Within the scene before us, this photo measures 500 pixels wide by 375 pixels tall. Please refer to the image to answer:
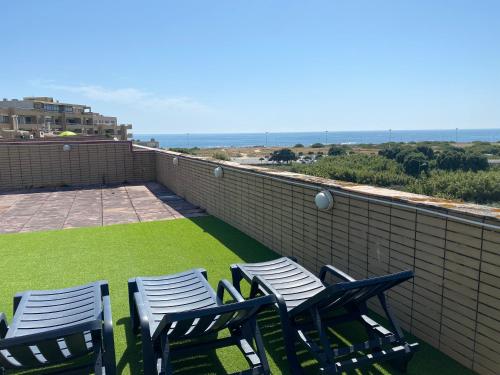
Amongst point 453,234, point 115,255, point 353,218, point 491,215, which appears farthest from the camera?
point 115,255

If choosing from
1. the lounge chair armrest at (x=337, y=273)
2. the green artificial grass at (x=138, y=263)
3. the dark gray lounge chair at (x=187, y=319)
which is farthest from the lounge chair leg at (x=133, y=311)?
the lounge chair armrest at (x=337, y=273)

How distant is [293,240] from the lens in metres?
5.91

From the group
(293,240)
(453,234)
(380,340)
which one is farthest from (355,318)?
(293,240)

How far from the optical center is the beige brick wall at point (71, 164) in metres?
13.8

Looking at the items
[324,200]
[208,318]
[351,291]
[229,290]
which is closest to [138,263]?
[229,290]

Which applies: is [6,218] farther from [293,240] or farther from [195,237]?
[293,240]

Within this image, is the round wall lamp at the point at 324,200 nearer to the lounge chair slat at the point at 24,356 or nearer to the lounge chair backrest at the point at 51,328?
the lounge chair backrest at the point at 51,328

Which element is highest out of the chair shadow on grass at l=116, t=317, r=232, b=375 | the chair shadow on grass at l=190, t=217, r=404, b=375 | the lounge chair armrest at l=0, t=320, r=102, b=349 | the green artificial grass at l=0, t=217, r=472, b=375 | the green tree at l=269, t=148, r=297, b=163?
the lounge chair armrest at l=0, t=320, r=102, b=349

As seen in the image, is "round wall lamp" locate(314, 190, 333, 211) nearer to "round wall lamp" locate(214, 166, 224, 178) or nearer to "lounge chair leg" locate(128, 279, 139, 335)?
"lounge chair leg" locate(128, 279, 139, 335)

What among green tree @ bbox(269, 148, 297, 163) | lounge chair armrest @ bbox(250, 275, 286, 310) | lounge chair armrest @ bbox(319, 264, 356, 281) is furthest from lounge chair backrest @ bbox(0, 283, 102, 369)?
green tree @ bbox(269, 148, 297, 163)

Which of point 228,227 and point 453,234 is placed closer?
point 453,234

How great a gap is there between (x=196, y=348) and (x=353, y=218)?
2.29 metres

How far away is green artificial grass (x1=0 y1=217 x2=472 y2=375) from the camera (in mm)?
3418

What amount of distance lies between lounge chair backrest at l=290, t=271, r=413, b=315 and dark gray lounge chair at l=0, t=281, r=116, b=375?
1.56 m
